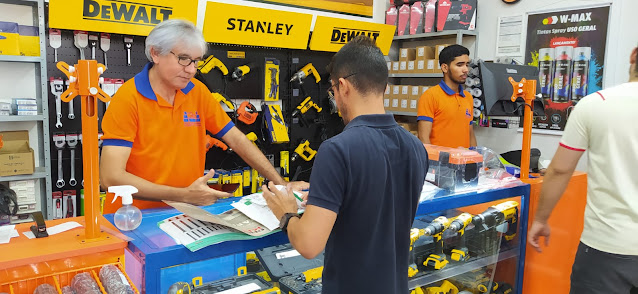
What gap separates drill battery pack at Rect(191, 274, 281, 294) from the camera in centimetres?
174

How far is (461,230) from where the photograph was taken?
8.02ft

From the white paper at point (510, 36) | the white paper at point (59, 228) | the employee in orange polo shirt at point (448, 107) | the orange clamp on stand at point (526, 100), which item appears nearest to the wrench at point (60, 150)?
the white paper at point (59, 228)

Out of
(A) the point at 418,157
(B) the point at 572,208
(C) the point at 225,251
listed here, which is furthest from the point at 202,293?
(B) the point at 572,208

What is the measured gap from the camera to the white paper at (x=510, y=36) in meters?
4.90

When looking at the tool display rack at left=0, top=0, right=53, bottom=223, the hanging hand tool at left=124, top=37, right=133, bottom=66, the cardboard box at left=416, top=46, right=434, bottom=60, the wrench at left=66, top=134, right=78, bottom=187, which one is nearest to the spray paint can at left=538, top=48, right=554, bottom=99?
the cardboard box at left=416, top=46, right=434, bottom=60

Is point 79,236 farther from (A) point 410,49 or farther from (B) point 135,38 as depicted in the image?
(A) point 410,49

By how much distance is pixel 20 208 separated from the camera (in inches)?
148

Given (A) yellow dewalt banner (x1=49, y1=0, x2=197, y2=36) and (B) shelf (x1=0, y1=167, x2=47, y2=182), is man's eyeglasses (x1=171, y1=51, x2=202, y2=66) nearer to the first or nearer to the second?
(A) yellow dewalt banner (x1=49, y1=0, x2=197, y2=36)

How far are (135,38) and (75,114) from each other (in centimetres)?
82

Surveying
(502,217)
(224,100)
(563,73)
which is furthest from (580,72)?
(224,100)

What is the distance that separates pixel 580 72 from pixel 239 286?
13.0 feet

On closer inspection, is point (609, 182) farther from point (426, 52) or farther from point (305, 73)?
point (426, 52)

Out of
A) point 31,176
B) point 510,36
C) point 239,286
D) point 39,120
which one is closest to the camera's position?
point 239,286

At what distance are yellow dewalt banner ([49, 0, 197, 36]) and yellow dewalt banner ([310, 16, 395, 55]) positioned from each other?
1355 millimetres
